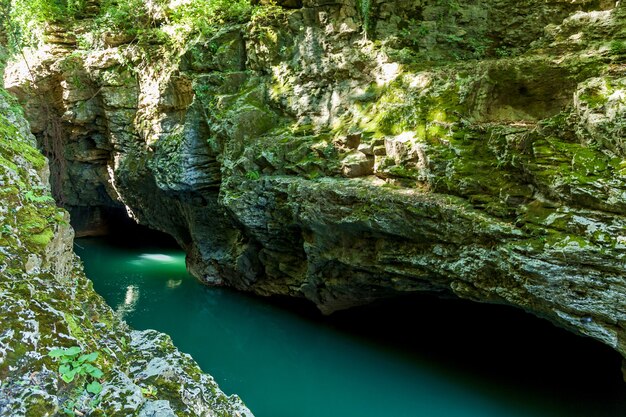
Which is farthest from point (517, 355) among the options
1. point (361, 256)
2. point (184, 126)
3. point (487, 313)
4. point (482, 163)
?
point (184, 126)

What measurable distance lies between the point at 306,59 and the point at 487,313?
8.04m

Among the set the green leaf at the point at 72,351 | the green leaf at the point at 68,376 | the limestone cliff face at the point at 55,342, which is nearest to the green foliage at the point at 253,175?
the limestone cliff face at the point at 55,342

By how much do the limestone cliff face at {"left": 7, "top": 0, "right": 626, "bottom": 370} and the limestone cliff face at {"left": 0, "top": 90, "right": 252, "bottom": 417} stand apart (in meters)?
4.88

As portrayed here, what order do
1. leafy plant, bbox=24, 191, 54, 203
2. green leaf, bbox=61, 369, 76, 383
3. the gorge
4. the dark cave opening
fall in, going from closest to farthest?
green leaf, bbox=61, 369, 76, 383, leafy plant, bbox=24, 191, 54, 203, the gorge, the dark cave opening

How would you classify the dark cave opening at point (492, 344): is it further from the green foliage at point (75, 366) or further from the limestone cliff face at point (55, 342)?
the green foliage at point (75, 366)

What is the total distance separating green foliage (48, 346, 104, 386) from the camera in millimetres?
2047

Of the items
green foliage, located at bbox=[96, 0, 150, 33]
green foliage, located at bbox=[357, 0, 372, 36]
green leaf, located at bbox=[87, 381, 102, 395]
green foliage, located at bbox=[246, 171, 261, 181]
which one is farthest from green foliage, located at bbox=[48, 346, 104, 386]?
green foliage, located at bbox=[96, 0, 150, 33]

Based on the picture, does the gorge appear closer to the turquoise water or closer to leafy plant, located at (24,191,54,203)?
leafy plant, located at (24,191,54,203)

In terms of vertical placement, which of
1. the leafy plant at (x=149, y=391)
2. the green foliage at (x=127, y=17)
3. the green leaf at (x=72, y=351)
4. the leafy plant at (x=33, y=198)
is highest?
the green foliage at (x=127, y=17)

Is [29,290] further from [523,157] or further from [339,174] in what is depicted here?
[339,174]

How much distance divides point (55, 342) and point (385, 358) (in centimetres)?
778

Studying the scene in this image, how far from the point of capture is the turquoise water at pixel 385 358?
7312mm

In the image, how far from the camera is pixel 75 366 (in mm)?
2123

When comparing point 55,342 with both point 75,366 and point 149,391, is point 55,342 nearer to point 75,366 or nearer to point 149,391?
point 75,366
